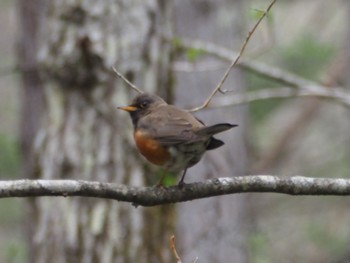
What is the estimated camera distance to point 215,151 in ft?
28.2

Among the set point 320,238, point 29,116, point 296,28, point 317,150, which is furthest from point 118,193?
point 296,28

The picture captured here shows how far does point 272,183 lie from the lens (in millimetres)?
3512

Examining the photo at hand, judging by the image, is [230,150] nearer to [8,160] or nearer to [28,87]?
[28,87]

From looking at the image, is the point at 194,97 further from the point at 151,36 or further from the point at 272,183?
the point at 272,183

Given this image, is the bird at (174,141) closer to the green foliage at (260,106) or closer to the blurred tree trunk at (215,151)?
the blurred tree trunk at (215,151)

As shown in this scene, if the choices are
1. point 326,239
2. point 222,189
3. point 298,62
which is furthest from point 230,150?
point 222,189

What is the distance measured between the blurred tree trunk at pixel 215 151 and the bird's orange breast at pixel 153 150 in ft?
13.4

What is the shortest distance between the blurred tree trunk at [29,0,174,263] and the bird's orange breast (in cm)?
182

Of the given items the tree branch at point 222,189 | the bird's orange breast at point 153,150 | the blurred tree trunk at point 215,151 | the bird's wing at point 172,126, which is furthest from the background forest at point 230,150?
the tree branch at point 222,189

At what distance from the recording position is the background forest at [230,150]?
19.2 ft

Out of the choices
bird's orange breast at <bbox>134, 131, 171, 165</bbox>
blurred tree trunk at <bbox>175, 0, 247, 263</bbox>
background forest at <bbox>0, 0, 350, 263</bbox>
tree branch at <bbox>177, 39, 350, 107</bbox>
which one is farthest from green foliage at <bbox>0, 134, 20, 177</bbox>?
bird's orange breast at <bbox>134, 131, 171, 165</bbox>

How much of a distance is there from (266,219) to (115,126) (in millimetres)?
6498

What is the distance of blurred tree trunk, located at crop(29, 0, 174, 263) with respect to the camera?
225 inches

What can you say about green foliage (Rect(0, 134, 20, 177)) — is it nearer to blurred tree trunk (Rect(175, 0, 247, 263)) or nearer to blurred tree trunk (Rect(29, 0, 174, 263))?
blurred tree trunk (Rect(175, 0, 247, 263))
